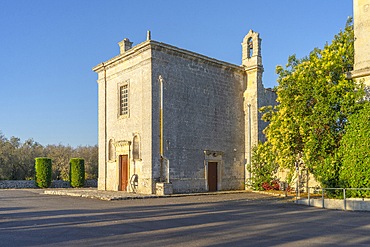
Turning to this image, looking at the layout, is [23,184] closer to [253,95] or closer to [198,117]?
[198,117]

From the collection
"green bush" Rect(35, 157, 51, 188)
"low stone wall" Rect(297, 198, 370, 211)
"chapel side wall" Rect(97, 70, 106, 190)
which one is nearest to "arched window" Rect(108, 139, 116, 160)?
"chapel side wall" Rect(97, 70, 106, 190)

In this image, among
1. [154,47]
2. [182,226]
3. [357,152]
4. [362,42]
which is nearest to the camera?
[182,226]

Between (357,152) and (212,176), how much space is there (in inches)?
362

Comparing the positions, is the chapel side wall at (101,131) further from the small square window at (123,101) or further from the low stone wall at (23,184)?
the low stone wall at (23,184)

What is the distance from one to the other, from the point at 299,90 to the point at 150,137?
24.3ft

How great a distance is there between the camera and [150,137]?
19031 mm

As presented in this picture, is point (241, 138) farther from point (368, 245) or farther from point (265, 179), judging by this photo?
point (368, 245)

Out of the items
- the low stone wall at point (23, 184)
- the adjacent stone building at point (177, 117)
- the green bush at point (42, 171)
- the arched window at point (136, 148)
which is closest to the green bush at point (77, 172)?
the low stone wall at point (23, 184)

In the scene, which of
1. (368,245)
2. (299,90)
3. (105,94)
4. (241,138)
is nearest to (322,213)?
(368,245)

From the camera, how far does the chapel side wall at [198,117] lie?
19.8 meters

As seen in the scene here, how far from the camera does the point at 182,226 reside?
928cm

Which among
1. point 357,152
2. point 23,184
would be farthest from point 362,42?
point 23,184

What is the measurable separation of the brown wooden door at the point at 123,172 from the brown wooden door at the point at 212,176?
4.64 m

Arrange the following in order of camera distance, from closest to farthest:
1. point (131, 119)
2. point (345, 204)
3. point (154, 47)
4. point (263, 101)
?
point (345, 204) → point (154, 47) → point (131, 119) → point (263, 101)
